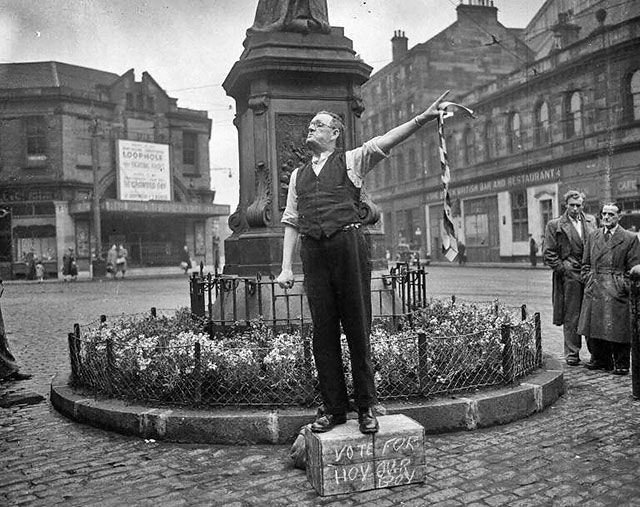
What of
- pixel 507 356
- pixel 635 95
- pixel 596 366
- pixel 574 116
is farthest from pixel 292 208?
pixel 574 116

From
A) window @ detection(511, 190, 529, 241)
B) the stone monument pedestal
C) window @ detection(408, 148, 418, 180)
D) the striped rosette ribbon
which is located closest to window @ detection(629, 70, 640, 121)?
window @ detection(511, 190, 529, 241)

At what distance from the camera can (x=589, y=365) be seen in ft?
25.2

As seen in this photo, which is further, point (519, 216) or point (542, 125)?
point (519, 216)

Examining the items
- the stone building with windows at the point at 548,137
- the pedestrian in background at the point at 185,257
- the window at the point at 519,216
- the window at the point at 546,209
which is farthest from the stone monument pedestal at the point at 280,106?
the pedestrian in background at the point at 185,257

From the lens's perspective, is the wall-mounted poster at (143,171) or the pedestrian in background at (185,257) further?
the wall-mounted poster at (143,171)

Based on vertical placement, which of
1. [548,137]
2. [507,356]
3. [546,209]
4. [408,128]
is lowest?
[507,356]

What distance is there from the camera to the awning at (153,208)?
127 ft

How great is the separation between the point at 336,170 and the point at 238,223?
4.26 metres

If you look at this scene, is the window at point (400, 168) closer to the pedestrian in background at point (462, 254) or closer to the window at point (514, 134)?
the pedestrian in background at point (462, 254)

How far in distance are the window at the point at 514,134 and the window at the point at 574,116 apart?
3.99 meters

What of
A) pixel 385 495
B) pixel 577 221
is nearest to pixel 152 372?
pixel 385 495

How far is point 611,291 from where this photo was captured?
288 inches

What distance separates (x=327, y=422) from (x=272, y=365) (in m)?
1.33

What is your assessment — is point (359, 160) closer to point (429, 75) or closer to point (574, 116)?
point (574, 116)
